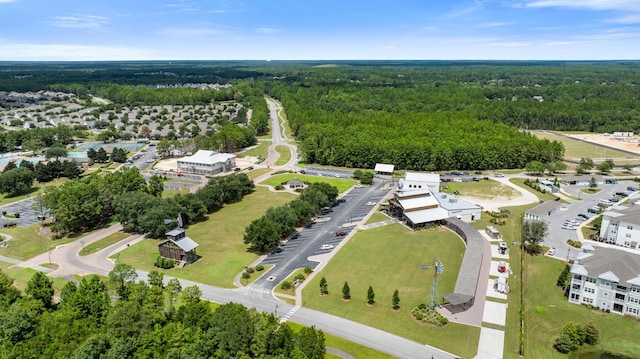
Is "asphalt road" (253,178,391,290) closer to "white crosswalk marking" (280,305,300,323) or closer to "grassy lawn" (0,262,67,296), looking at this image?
"white crosswalk marking" (280,305,300,323)

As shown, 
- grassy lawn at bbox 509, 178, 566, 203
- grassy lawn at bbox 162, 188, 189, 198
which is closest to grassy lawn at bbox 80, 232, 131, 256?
grassy lawn at bbox 162, 188, 189, 198

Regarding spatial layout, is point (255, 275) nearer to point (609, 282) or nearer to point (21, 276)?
point (21, 276)

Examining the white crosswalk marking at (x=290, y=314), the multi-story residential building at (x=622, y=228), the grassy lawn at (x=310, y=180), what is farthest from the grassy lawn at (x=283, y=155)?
the multi-story residential building at (x=622, y=228)

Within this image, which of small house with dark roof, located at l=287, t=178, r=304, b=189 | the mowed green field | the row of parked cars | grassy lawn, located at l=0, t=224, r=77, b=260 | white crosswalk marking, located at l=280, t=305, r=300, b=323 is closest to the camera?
white crosswalk marking, located at l=280, t=305, r=300, b=323

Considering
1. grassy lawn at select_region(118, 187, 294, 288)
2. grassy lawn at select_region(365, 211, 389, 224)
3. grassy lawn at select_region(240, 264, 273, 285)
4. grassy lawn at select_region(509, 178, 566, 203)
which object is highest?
grassy lawn at select_region(509, 178, 566, 203)

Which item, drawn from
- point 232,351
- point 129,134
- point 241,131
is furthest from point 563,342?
point 129,134

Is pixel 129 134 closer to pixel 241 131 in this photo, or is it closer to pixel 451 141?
pixel 241 131

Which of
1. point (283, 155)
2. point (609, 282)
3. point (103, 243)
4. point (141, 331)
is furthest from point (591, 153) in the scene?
point (141, 331)

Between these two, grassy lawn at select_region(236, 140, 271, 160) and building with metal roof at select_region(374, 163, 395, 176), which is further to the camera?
grassy lawn at select_region(236, 140, 271, 160)
